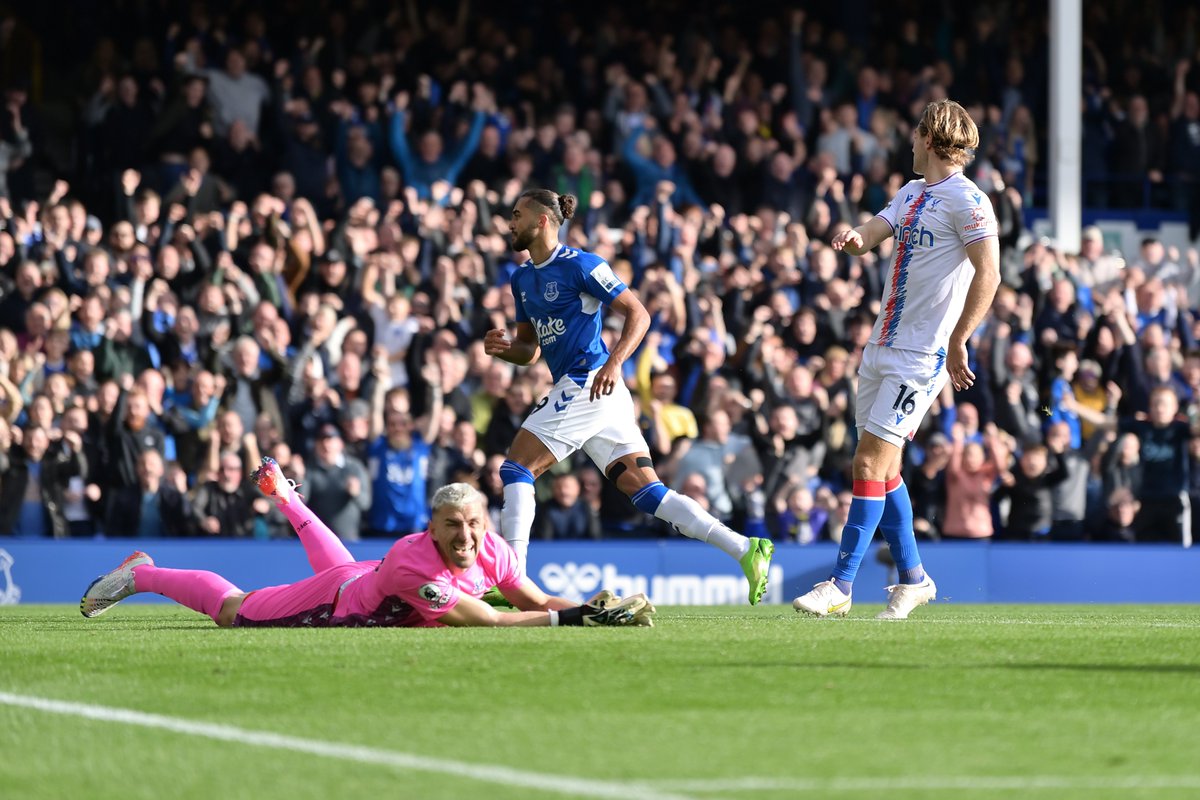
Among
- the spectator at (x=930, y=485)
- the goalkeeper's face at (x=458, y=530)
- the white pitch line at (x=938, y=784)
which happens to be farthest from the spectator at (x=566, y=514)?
the white pitch line at (x=938, y=784)

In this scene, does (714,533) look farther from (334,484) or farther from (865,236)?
(334,484)

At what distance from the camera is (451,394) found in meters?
17.5

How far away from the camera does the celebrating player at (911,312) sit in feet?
33.0

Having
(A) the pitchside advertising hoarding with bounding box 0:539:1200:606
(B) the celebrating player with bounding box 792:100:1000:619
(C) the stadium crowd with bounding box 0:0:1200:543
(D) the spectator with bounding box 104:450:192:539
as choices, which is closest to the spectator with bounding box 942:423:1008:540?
(C) the stadium crowd with bounding box 0:0:1200:543

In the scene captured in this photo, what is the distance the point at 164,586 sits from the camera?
1023 cm

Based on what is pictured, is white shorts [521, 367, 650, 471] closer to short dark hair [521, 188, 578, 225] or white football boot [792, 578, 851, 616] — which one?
short dark hair [521, 188, 578, 225]

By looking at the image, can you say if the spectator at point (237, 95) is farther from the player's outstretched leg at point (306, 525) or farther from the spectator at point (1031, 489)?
the player's outstretched leg at point (306, 525)

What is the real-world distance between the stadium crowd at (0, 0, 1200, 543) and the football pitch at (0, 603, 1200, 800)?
718 cm

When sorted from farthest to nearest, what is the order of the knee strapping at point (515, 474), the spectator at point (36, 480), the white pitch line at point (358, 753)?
the spectator at point (36, 480)
the knee strapping at point (515, 474)
the white pitch line at point (358, 753)

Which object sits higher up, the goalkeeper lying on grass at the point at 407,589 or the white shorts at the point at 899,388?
the white shorts at the point at 899,388

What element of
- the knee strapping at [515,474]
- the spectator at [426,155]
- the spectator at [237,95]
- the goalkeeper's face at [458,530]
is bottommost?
the goalkeeper's face at [458,530]

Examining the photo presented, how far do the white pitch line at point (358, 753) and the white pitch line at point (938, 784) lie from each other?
0.15m

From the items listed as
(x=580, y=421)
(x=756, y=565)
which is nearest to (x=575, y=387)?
(x=580, y=421)

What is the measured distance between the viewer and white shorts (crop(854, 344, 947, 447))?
33.2 feet
